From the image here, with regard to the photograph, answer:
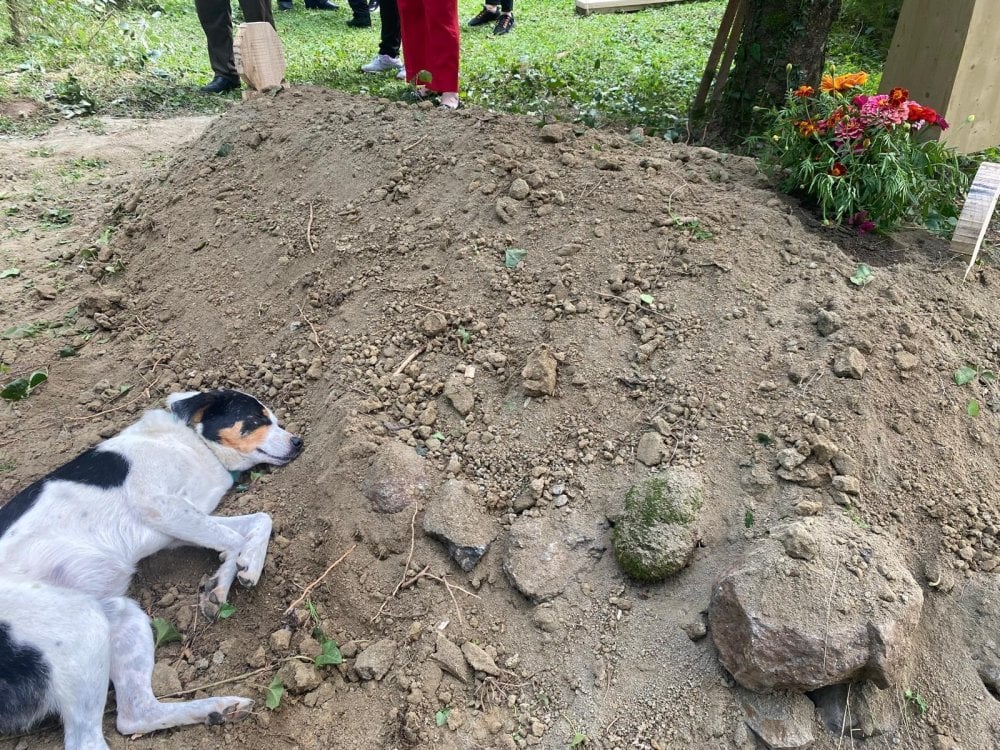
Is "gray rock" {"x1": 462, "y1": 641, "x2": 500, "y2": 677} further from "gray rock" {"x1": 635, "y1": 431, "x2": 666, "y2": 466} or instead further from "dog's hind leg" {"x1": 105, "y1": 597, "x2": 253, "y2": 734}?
"gray rock" {"x1": 635, "y1": 431, "x2": 666, "y2": 466}

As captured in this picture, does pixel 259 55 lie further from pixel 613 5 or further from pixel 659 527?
pixel 613 5

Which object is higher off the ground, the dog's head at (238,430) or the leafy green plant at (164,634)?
the dog's head at (238,430)

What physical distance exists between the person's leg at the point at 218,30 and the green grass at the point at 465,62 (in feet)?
1.45

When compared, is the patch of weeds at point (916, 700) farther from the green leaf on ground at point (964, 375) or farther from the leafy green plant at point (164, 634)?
the leafy green plant at point (164, 634)

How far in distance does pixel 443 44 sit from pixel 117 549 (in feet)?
14.5

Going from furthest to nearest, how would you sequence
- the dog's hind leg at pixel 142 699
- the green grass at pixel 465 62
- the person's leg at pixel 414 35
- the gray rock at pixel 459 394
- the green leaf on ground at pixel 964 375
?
the green grass at pixel 465 62 → the person's leg at pixel 414 35 → the gray rock at pixel 459 394 → the green leaf on ground at pixel 964 375 → the dog's hind leg at pixel 142 699

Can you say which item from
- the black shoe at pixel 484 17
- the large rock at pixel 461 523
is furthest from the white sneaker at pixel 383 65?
the large rock at pixel 461 523

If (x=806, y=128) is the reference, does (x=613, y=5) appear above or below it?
above

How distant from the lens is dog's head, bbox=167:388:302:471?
3006 mm

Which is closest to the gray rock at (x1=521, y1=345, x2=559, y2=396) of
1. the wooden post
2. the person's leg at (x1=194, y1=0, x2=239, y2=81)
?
the wooden post

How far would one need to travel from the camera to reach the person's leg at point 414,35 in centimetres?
573

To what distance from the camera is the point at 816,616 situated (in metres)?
2.11

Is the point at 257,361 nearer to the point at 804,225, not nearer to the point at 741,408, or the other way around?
the point at 741,408

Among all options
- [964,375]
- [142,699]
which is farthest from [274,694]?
[964,375]
